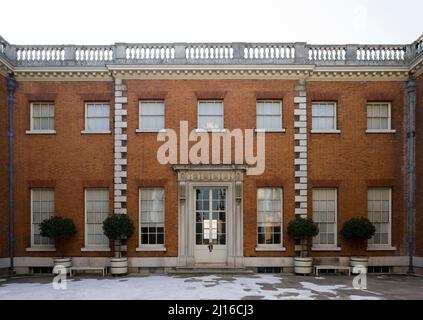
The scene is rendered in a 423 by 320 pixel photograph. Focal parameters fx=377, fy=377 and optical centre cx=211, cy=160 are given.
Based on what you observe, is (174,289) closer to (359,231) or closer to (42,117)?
(359,231)

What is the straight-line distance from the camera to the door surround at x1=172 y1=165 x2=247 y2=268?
663 inches

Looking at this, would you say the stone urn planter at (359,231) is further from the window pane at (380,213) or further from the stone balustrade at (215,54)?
the stone balustrade at (215,54)

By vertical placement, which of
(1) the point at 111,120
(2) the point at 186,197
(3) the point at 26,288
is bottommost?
(3) the point at 26,288

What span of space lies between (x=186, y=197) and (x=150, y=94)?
501cm

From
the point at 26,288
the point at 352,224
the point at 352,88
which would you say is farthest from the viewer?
the point at 352,88

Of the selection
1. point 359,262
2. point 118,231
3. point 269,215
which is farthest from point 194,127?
point 359,262

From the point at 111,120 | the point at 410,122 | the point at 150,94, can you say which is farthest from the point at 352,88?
the point at 111,120

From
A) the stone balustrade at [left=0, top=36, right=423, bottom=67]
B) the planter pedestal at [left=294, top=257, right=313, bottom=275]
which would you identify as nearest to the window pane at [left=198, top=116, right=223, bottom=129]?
the stone balustrade at [left=0, top=36, right=423, bottom=67]

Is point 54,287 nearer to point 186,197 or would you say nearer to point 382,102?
point 186,197

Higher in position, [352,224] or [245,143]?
[245,143]

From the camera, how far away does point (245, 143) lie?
17.2m

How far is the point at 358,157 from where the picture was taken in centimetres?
1734

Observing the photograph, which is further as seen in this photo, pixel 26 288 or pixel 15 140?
pixel 15 140

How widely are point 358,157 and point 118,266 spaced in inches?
463
